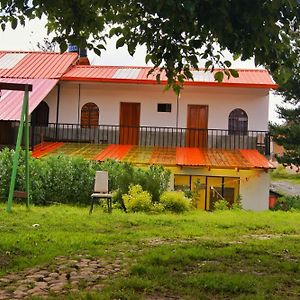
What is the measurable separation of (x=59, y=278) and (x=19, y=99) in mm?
14884

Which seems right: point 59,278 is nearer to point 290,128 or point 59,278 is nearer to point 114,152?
point 114,152

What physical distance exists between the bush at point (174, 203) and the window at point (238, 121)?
8159 millimetres

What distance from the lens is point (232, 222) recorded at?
A: 36.0 ft

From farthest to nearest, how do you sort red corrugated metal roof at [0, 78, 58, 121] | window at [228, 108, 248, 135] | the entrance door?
the entrance door, window at [228, 108, 248, 135], red corrugated metal roof at [0, 78, 58, 121]

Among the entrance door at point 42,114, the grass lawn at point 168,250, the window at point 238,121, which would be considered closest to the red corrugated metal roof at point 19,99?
the entrance door at point 42,114

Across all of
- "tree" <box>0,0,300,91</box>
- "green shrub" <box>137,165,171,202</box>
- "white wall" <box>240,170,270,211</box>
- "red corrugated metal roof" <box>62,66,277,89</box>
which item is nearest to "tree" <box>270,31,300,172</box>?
"red corrugated metal roof" <box>62,66,277,89</box>

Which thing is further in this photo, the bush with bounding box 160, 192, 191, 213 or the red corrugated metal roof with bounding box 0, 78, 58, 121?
the red corrugated metal roof with bounding box 0, 78, 58, 121

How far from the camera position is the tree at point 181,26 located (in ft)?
16.4

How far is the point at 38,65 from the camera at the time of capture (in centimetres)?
2248

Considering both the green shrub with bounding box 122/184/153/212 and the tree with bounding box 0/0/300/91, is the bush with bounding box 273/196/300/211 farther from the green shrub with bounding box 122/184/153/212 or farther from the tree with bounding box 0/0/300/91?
the tree with bounding box 0/0/300/91

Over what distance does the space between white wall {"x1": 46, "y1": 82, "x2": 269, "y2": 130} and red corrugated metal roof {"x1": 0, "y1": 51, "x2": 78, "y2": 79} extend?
78cm

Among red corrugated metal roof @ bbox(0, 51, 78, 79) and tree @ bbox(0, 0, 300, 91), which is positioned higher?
red corrugated metal roof @ bbox(0, 51, 78, 79)

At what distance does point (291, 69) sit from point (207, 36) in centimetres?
102

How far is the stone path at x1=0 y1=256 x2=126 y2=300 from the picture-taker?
4.77 metres
